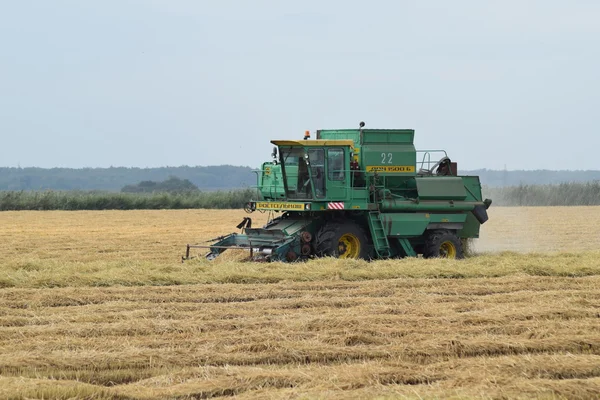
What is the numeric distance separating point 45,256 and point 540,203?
119 feet

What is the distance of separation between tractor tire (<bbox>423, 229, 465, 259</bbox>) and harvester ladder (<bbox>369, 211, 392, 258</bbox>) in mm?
924

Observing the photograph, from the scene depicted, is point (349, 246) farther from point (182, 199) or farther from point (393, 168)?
point (182, 199)

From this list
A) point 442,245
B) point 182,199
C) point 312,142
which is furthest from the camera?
point 182,199

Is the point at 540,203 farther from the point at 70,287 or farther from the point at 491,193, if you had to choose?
the point at 70,287

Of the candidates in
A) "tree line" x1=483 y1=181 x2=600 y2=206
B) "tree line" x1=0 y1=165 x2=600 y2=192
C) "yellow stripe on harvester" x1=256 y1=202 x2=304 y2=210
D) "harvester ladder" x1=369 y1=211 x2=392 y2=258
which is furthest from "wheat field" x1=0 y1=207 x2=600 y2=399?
"tree line" x1=0 y1=165 x2=600 y2=192

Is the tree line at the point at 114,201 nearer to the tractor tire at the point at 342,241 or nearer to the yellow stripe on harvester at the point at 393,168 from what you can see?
the yellow stripe on harvester at the point at 393,168

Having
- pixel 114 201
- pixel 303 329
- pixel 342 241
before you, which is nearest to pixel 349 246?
pixel 342 241

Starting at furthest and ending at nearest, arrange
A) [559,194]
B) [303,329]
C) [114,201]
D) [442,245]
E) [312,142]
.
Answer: [559,194] < [114,201] < [442,245] < [312,142] < [303,329]

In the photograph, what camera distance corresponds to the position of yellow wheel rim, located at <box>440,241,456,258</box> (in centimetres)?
1820

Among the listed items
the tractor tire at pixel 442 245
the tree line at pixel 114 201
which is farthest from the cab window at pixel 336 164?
the tree line at pixel 114 201

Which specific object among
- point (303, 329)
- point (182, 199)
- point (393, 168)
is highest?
point (393, 168)

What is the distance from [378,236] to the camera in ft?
57.6

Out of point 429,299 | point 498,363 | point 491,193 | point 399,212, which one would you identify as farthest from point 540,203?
point 498,363

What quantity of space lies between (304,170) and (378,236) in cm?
193
